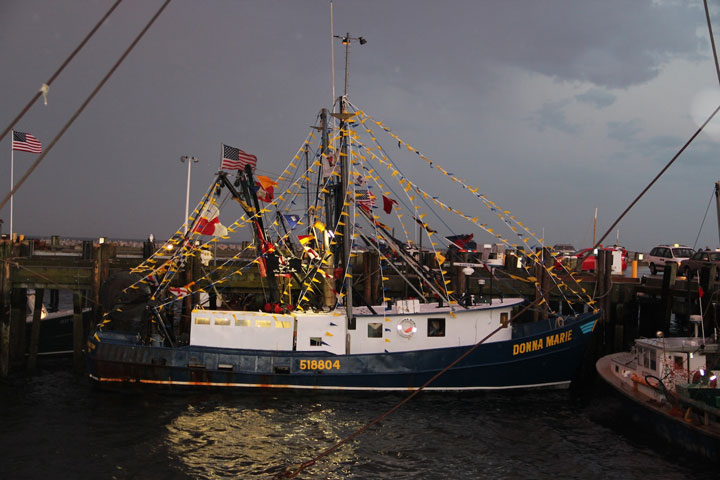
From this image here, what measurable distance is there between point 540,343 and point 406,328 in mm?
4298

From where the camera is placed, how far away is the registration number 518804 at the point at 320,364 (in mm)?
16906

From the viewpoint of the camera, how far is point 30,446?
1309 cm

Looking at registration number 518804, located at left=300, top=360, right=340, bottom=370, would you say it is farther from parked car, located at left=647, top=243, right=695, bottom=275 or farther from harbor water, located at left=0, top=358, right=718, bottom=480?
parked car, located at left=647, top=243, right=695, bottom=275

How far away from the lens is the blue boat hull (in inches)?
664

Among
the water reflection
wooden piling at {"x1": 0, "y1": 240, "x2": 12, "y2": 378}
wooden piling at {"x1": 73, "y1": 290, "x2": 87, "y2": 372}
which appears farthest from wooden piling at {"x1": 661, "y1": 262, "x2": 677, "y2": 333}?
wooden piling at {"x1": 0, "y1": 240, "x2": 12, "y2": 378}

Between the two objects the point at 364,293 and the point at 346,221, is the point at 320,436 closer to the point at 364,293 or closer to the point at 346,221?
the point at 346,221

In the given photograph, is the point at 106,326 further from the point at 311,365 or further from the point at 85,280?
the point at 311,365

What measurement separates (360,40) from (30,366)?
16688 mm

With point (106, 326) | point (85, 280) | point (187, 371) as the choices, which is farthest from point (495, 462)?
point (85, 280)

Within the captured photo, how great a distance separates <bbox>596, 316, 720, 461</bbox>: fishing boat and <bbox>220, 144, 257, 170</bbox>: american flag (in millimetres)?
13753

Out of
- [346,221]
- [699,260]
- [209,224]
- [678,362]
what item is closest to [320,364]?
[346,221]

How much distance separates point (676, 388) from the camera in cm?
1307

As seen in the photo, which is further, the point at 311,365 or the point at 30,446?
the point at 311,365

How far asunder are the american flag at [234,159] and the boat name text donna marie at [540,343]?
1136 centimetres
